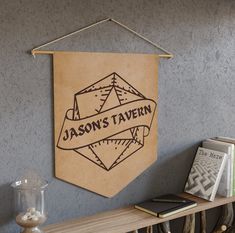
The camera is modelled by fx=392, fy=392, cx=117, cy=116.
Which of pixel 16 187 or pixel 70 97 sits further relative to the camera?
pixel 70 97

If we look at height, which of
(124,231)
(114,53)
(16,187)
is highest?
(114,53)

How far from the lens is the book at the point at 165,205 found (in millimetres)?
1765

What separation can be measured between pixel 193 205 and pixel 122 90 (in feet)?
2.10

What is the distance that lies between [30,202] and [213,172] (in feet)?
3.05

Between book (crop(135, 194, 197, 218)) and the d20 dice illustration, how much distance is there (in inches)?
8.2

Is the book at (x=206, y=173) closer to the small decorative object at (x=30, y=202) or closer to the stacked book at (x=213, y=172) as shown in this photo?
the stacked book at (x=213, y=172)

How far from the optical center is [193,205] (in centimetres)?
186

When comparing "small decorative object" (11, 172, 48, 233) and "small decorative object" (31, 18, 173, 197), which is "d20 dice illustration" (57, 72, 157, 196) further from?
"small decorative object" (11, 172, 48, 233)

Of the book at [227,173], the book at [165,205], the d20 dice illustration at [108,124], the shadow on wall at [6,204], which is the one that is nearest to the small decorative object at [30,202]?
the shadow on wall at [6,204]

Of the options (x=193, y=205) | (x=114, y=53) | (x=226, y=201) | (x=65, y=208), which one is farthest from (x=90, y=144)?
(x=226, y=201)

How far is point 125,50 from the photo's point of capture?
5.82ft

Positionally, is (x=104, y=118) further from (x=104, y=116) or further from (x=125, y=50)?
(x=125, y=50)

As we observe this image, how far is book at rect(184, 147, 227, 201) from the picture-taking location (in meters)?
1.94

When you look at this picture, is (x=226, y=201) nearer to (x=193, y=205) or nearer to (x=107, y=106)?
(x=193, y=205)
